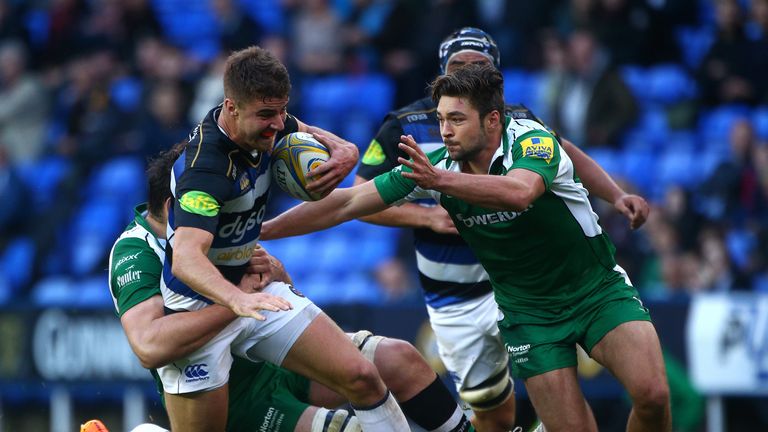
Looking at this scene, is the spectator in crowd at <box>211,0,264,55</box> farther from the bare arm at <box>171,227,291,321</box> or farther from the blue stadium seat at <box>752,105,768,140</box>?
the bare arm at <box>171,227,291,321</box>

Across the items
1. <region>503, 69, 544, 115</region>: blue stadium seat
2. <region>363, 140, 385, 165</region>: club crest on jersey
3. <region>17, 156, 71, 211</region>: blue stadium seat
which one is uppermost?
<region>363, 140, 385, 165</region>: club crest on jersey

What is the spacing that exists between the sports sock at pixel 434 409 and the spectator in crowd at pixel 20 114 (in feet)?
35.1

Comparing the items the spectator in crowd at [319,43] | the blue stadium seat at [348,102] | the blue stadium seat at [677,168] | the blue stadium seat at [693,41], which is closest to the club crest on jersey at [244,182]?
the blue stadium seat at [677,168]

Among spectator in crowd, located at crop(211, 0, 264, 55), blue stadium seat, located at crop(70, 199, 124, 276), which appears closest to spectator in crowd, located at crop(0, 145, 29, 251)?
blue stadium seat, located at crop(70, 199, 124, 276)

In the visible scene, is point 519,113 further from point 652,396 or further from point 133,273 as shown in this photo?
point 133,273

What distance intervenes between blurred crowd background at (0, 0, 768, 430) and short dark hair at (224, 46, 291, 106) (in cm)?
543

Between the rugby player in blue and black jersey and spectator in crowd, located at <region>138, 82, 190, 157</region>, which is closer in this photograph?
the rugby player in blue and black jersey

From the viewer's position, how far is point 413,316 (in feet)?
37.1

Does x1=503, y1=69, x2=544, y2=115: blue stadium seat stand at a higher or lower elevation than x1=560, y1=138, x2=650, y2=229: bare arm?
lower

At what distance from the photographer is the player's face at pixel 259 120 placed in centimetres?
629

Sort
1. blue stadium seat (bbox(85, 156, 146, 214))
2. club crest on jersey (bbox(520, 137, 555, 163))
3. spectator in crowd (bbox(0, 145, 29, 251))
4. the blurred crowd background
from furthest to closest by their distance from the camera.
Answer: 1. spectator in crowd (bbox(0, 145, 29, 251))
2. blue stadium seat (bbox(85, 156, 146, 214))
3. the blurred crowd background
4. club crest on jersey (bbox(520, 137, 555, 163))

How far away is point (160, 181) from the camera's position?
7.06 meters

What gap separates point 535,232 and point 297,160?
4.31ft

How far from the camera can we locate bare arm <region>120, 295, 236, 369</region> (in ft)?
21.5
